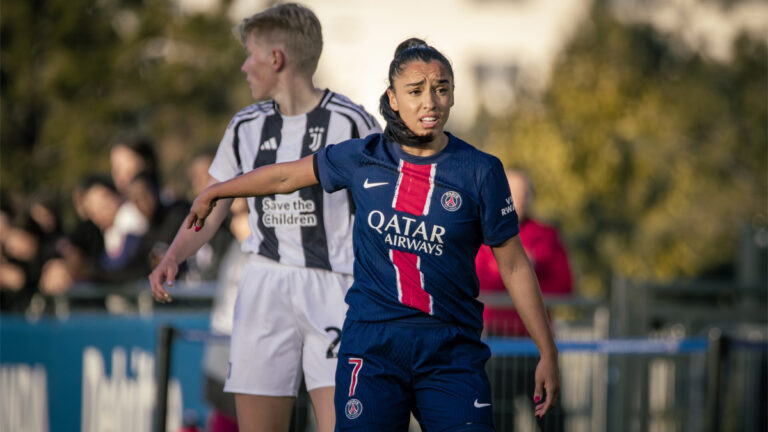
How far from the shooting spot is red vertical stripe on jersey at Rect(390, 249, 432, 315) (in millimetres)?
4102

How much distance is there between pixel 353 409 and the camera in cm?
409

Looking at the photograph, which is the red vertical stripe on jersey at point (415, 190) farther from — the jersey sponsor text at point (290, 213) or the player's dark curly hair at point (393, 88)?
the jersey sponsor text at point (290, 213)

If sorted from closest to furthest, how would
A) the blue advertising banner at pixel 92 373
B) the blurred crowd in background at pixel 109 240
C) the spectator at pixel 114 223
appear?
the blue advertising banner at pixel 92 373 < the blurred crowd in background at pixel 109 240 < the spectator at pixel 114 223

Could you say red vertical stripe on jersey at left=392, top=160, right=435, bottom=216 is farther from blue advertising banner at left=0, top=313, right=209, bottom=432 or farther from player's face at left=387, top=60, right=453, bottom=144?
blue advertising banner at left=0, top=313, right=209, bottom=432

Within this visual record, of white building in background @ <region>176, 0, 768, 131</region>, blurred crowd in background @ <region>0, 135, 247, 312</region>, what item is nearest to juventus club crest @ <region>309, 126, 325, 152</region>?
blurred crowd in background @ <region>0, 135, 247, 312</region>

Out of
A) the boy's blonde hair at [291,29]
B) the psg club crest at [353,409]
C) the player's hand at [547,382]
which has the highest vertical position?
the boy's blonde hair at [291,29]

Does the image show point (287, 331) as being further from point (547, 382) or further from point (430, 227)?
point (547, 382)

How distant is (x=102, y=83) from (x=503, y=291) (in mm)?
13153

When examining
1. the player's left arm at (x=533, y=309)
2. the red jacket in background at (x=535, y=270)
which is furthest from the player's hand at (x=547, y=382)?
the red jacket in background at (x=535, y=270)

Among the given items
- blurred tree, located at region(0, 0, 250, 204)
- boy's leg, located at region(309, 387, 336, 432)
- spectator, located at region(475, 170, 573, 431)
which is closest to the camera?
boy's leg, located at region(309, 387, 336, 432)

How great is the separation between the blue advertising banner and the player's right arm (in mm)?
3904

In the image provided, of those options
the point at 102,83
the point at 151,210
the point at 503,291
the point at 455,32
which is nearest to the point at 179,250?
the point at 503,291

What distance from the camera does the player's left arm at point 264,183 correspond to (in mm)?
4441

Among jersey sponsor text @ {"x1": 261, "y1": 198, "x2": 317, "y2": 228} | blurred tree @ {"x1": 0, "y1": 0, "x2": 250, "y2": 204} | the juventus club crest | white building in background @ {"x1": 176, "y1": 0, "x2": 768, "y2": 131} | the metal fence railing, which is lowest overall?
the metal fence railing
